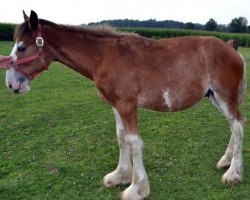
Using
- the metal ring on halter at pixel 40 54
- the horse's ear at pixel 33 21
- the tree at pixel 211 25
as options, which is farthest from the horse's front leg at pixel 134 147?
the tree at pixel 211 25

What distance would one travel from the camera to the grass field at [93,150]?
5.42 metres

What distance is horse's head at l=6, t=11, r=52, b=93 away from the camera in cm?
462

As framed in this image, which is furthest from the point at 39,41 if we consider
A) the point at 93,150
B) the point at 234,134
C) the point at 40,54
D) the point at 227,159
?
the point at 227,159

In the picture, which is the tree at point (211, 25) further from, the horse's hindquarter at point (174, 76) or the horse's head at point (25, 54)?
the horse's head at point (25, 54)

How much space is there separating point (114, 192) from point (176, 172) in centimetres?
117

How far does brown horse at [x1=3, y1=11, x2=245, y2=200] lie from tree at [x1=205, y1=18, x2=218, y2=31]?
7380 centimetres

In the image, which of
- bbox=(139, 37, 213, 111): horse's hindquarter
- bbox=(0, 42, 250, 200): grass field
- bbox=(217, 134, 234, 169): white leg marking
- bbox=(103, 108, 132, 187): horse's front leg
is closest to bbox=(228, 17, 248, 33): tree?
bbox=(0, 42, 250, 200): grass field

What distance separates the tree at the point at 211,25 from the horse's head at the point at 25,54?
75.1 m

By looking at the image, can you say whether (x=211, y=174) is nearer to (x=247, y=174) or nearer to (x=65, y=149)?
(x=247, y=174)

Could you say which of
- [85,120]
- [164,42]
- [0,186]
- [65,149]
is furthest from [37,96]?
[164,42]

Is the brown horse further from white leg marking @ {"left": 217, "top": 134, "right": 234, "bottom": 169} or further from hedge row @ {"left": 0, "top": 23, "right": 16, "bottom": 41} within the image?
hedge row @ {"left": 0, "top": 23, "right": 16, "bottom": 41}

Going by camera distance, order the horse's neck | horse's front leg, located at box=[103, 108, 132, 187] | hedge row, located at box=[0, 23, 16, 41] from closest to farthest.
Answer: the horse's neck, horse's front leg, located at box=[103, 108, 132, 187], hedge row, located at box=[0, 23, 16, 41]

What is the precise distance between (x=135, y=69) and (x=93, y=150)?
101 inches

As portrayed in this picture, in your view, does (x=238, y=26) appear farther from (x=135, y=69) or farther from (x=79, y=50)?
(x=79, y=50)
